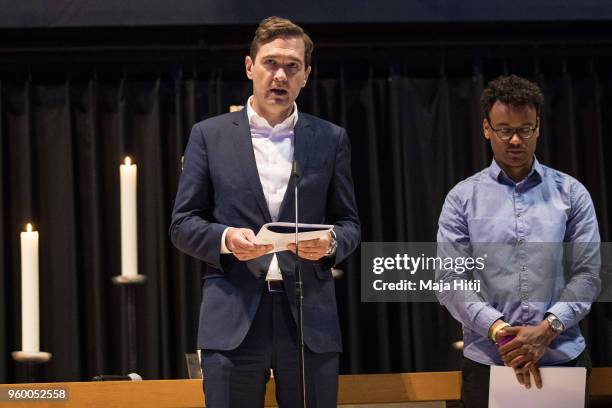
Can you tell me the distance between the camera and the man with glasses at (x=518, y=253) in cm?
258

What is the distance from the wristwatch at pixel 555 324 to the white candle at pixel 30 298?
155 centimetres

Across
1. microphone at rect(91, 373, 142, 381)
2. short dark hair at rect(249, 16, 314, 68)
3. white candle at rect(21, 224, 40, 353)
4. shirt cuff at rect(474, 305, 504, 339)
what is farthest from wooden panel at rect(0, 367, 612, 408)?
short dark hair at rect(249, 16, 314, 68)

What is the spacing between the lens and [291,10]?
157 inches

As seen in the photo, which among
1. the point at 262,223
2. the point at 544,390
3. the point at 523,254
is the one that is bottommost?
the point at 544,390

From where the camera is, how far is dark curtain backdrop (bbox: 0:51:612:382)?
4.14 m

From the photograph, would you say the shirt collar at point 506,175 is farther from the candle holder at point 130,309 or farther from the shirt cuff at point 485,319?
the candle holder at point 130,309

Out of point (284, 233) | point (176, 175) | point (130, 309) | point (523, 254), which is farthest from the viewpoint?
point (176, 175)

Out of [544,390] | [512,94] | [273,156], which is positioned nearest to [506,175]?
[512,94]

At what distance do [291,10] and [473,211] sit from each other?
5.08 feet

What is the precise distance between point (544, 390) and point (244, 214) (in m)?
0.92

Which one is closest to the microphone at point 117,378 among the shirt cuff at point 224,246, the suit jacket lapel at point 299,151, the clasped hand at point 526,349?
the shirt cuff at point 224,246

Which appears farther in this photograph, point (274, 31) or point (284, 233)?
point (274, 31)

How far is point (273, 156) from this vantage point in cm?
249

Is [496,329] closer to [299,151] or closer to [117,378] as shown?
[299,151]
